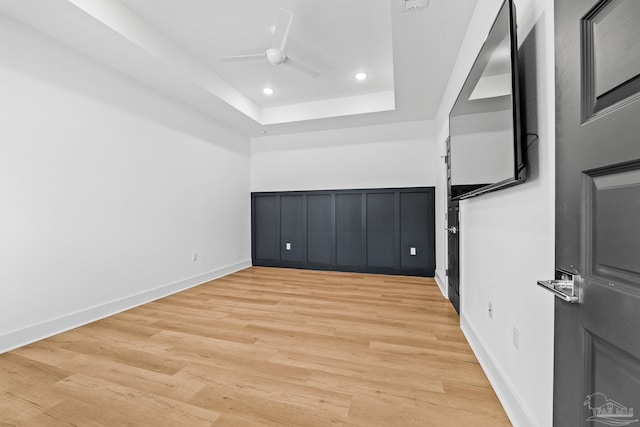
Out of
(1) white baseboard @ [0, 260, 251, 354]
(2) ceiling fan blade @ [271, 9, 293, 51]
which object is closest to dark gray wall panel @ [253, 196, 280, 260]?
(1) white baseboard @ [0, 260, 251, 354]

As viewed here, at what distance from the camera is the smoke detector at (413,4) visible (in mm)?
1989

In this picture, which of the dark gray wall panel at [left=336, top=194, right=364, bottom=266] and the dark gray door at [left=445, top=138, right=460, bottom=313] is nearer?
Answer: the dark gray door at [left=445, top=138, right=460, bottom=313]

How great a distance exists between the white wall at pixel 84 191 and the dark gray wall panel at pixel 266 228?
1.44m

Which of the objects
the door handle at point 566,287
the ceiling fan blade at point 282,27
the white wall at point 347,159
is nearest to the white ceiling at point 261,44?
the ceiling fan blade at point 282,27

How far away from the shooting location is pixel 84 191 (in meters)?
2.76

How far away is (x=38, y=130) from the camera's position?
7.93 feet

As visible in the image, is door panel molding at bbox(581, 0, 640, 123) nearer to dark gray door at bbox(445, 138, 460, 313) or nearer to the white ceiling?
the white ceiling

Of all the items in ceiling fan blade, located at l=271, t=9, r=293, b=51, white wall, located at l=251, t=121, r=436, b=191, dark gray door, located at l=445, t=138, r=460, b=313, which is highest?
ceiling fan blade, located at l=271, t=9, r=293, b=51

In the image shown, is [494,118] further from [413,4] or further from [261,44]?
[261,44]

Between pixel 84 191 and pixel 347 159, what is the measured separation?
3.94m

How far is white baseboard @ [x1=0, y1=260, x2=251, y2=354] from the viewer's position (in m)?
2.24

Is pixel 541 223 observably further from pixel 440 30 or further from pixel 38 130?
pixel 38 130

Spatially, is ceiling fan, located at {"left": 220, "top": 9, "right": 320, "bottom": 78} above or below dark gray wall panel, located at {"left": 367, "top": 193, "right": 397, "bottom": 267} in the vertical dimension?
above

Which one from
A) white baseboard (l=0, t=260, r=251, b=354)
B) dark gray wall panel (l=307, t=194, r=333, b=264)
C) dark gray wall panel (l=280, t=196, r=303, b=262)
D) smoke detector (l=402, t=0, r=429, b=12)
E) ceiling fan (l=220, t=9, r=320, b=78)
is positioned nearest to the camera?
smoke detector (l=402, t=0, r=429, b=12)
